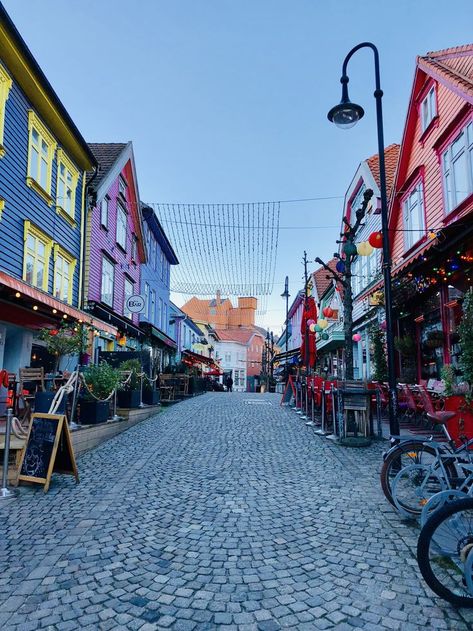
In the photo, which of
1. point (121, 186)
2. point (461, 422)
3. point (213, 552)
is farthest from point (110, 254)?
point (213, 552)

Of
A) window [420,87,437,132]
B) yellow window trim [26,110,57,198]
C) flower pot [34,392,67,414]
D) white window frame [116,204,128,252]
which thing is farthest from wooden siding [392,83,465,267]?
white window frame [116,204,128,252]

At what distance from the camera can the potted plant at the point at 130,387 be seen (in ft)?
40.0

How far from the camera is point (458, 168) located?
36.3 ft

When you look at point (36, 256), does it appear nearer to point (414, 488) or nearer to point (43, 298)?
point (43, 298)

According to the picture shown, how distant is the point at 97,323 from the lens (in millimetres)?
11703

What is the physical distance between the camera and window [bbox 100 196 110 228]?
57.8 ft

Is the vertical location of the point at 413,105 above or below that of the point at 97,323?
above

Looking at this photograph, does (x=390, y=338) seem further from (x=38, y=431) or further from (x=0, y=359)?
(x=0, y=359)

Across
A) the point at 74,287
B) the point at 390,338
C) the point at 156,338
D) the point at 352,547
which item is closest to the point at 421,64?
the point at 390,338

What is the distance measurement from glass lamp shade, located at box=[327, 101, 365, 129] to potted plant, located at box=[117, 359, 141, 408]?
25.6ft

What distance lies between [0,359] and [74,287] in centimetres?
475

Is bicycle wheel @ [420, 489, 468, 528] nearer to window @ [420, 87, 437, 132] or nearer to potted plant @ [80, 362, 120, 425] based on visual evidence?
potted plant @ [80, 362, 120, 425]

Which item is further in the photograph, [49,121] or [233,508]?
[49,121]

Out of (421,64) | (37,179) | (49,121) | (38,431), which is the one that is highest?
(421,64)
